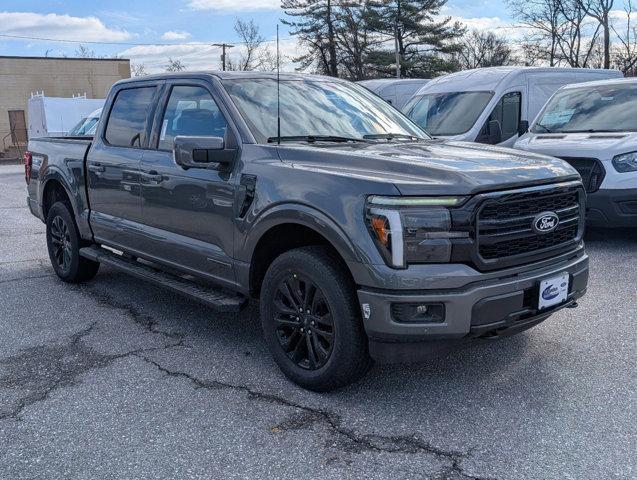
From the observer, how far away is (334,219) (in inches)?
134

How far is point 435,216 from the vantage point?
3197 mm

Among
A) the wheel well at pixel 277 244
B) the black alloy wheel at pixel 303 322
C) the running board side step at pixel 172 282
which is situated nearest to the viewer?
the black alloy wheel at pixel 303 322

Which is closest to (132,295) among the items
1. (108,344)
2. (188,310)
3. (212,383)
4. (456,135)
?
(188,310)

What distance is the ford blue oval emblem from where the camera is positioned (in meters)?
3.48

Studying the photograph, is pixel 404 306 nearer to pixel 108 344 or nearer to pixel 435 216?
pixel 435 216

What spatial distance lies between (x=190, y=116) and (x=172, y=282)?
4.08 feet

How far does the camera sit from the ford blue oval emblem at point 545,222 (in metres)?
3.48

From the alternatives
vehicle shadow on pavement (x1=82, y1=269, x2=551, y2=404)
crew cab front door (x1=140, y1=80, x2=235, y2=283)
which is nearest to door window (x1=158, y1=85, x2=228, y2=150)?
crew cab front door (x1=140, y1=80, x2=235, y2=283)

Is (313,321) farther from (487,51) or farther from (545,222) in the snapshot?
(487,51)

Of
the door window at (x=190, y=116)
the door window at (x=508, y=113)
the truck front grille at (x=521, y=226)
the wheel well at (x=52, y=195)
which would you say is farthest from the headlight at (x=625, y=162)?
the wheel well at (x=52, y=195)

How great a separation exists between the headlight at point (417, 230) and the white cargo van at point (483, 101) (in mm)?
6317

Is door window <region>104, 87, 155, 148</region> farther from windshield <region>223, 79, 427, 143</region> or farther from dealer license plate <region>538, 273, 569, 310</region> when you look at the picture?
dealer license plate <region>538, 273, 569, 310</region>

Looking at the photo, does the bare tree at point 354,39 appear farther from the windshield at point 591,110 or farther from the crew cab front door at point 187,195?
the crew cab front door at point 187,195

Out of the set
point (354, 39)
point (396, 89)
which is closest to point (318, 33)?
point (354, 39)
